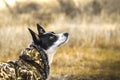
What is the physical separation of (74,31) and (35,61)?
4712 mm

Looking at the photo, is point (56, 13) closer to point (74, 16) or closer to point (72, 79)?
point (74, 16)

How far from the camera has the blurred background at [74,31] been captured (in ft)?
38.5

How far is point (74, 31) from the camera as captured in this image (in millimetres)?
13031

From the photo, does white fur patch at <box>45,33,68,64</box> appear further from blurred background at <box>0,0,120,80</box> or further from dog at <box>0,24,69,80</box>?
blurred background at <box>0,0,120,80</box>

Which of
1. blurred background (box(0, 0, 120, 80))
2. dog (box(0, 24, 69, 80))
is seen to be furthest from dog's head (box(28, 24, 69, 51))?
blurred background (box(0, 0, 120, 80))

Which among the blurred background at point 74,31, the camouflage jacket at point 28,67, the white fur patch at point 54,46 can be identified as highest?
the blurred background at point 74,31

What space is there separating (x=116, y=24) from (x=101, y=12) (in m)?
0.66

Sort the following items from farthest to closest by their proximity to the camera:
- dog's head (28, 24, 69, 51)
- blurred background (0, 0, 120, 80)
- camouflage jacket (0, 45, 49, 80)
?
blurred background (0, 0, 120, 80)
dog's head (28, 24, 69, 51)
camouflage jacket (0, 45, 49, 80)

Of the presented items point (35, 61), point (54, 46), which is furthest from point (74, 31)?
point (35, 61)

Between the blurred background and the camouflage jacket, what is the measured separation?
2566 mm

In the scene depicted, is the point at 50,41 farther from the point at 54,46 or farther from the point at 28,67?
the point at 28,67

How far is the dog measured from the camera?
26.6 ft

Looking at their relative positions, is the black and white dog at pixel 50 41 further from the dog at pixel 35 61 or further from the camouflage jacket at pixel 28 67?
the camouflage jacket at pixel 28 67

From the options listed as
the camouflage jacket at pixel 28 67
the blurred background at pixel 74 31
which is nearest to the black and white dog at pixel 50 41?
the camouflage jacket at pixel 28 67
